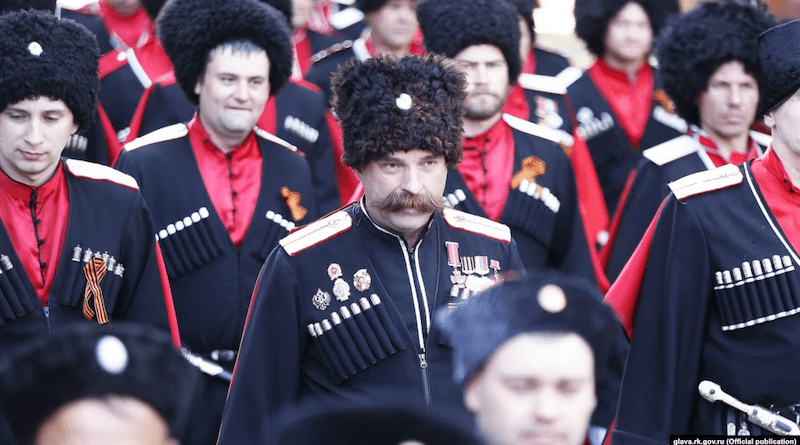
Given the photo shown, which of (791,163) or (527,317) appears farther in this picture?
(791,163)

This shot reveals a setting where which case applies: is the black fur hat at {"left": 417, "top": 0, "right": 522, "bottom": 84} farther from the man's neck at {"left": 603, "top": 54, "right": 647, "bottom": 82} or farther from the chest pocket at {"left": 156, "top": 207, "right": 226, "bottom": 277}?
the man's neck at {"left": 603, "top": 54, "right": 647, "bottom": 82}

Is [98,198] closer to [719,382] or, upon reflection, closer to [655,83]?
[719,382]

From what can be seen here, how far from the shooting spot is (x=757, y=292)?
5387 millimetres

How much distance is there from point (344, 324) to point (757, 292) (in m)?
1.50

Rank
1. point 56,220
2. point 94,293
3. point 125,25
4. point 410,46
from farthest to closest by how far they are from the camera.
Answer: point 125,25, point 410,46, point 56,220, point 94,293

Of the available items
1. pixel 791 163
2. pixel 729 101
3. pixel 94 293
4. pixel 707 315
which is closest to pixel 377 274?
pixel 94 293

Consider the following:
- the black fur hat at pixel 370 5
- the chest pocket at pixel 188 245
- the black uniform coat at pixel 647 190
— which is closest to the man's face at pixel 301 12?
the black fur hat at pixel 370 5

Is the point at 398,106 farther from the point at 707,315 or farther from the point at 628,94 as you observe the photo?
the point at 628,94

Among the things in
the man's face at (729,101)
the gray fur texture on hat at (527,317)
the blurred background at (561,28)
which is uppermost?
the blurred background at (561,28)

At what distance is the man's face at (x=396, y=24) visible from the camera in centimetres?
945

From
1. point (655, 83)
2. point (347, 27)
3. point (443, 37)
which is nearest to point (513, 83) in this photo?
point (443, 37)

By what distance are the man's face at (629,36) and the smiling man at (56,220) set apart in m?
4.61

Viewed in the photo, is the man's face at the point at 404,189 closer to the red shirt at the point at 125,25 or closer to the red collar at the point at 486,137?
the red collar at the point at 486,137

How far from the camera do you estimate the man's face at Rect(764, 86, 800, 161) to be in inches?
219
